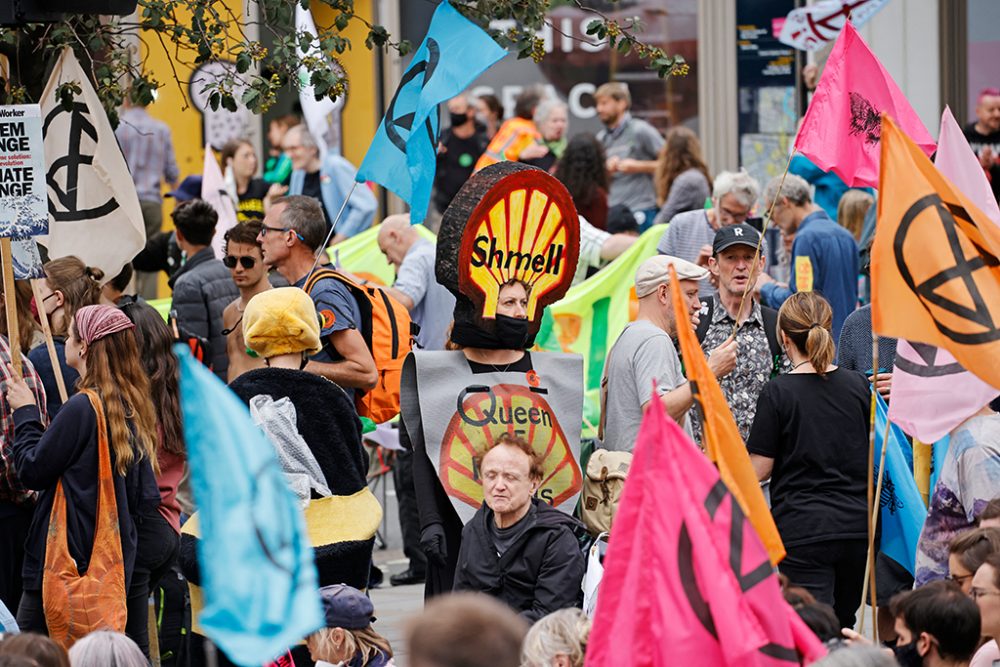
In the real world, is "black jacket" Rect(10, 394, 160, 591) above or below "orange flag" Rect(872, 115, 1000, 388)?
below

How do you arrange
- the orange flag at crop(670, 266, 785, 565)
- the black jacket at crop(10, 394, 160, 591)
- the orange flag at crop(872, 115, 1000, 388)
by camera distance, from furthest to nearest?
the black jacket at crop(10, 394, 160, 591), the orange flag at crop(872, 115, 1000, 388), the orange flag at crop(670, 266, 785, 565)

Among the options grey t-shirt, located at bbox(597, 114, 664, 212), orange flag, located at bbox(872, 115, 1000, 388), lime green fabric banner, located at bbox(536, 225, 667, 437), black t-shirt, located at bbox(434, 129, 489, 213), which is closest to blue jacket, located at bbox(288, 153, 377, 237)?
black t-shirt, located at bbox(434, 129, 489, 213)

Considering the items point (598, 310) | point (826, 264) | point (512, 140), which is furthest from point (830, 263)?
point (512, 140)

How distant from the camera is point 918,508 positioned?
739 cm

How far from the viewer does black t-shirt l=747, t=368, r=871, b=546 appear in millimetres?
7285

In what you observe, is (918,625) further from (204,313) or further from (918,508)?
(204,313)

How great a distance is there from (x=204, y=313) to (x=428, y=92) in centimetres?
178

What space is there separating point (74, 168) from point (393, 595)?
9.30ft

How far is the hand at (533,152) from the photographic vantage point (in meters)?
13.6

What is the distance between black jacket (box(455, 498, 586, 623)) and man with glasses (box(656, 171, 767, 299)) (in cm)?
349

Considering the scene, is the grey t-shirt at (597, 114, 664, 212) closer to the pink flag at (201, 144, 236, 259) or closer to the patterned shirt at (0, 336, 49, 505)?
the pink flag at (201, 144, 236, 259)

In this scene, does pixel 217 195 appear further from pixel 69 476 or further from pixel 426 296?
pixel 69 476

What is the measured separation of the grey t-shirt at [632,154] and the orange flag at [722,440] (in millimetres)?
8625

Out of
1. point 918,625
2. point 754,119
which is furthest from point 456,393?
point 754,119
